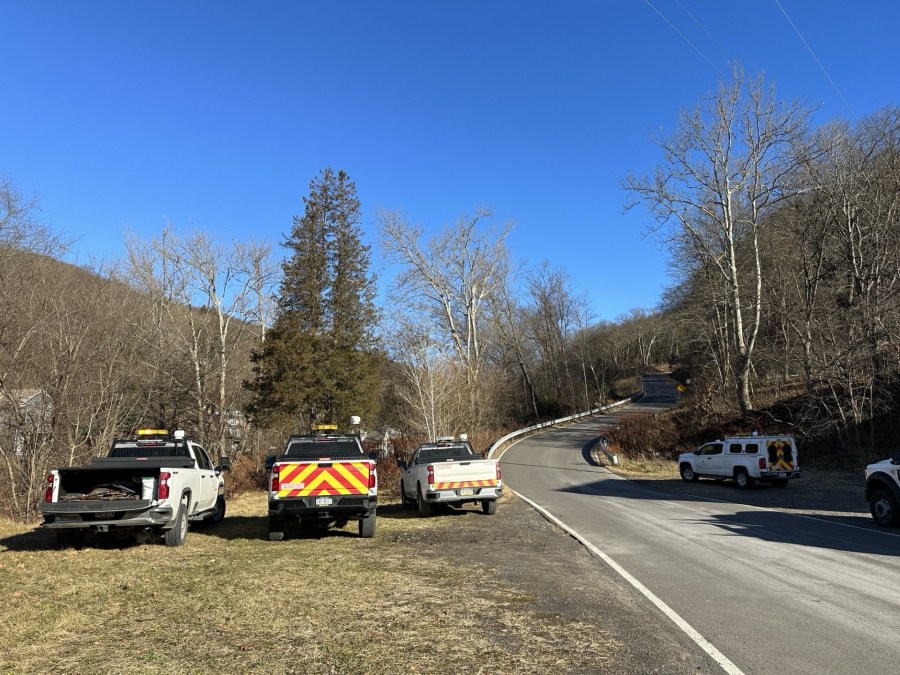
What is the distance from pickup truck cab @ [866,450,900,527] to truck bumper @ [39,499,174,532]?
43.8 feet

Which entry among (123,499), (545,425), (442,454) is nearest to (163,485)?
(123,499)

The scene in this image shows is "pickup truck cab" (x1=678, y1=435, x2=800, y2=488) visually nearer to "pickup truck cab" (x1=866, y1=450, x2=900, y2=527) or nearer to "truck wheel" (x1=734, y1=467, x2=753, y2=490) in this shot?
"truck wheel" (x1=734, y1=467, x2=753, y2=490)

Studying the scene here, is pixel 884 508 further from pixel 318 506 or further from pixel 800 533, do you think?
pixel 318 506

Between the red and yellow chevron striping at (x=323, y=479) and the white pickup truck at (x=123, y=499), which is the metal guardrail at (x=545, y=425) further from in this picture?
the white pickup truck at (x=123, y=499)

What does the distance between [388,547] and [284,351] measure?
20.8 meters

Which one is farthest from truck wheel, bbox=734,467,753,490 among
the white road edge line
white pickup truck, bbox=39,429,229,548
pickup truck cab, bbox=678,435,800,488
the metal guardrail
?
white pickup truck, bbox=39,429,229,548

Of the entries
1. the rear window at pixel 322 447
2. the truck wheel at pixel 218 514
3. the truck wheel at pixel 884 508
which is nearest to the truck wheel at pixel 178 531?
the rear window at pixel 322 447

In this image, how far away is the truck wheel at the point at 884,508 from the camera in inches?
456

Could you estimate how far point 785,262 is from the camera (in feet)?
115

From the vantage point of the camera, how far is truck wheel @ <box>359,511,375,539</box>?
1095cm

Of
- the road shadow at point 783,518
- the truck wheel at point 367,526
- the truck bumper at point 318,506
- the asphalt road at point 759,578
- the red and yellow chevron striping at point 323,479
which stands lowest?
the road shadow at point 783,518

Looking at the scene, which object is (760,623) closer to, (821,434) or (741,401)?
(821,434)

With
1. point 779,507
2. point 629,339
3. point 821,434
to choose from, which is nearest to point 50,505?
point 779,507

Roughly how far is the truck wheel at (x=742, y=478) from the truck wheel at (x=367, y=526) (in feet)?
54.4
